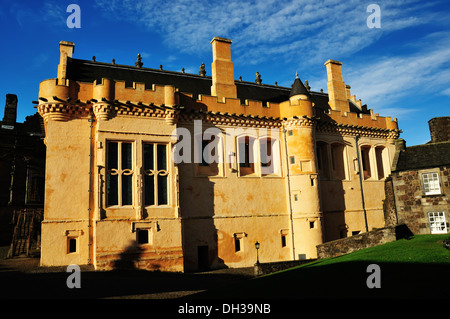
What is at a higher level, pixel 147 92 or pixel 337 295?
pixel 147 92

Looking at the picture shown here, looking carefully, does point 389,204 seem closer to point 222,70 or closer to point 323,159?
point 323,159

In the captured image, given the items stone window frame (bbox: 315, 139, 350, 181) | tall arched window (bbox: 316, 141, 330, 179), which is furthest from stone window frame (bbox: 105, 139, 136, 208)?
tall arched window (bbox: 316, 141, 330, 179)

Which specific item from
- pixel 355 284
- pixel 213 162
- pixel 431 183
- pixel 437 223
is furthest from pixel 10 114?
pixel 437 223

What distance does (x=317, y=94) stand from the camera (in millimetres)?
33781

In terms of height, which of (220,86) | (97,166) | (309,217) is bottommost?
(309,217)

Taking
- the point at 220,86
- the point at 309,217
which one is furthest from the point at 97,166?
the point at 309,217

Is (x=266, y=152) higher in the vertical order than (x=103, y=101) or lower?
lower

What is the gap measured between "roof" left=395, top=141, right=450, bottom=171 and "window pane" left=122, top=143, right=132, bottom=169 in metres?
18.6

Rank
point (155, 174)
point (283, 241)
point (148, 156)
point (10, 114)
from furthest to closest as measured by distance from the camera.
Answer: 1. point (10, 114)
2. point (283, 241)
3. point (148, 156)
4. point (155, 174)

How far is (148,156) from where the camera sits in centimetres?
2161

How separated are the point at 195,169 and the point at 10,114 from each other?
26460 mm

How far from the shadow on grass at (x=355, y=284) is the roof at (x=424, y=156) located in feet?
41.5
